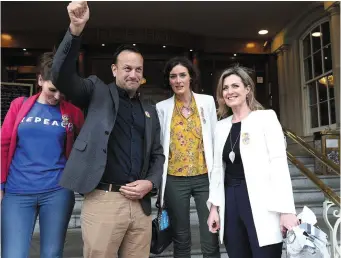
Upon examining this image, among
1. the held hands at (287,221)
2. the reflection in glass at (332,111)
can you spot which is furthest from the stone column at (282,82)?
the held hands at (287,221)

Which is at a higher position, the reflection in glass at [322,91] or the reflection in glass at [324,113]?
the reflection in glass at [322,91]

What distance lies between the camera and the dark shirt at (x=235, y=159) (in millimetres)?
1990

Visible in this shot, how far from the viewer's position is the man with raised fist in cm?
177

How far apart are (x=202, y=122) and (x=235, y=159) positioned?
2.16 ft

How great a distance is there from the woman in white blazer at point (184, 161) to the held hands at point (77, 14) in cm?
105

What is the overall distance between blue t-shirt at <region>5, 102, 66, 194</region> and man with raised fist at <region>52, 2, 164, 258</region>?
23cm

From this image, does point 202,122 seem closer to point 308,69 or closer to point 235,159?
point 235,159

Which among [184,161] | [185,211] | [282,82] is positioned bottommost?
[185,211]

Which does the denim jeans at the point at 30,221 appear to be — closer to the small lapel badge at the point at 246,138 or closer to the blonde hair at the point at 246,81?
the small lapel badge at the point at 246,138

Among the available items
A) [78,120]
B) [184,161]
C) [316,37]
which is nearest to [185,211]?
[184,161]

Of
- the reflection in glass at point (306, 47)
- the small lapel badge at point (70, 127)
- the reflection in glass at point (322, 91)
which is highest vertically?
the reflection in glass at point (306, 47)

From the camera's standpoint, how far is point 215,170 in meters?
2.13

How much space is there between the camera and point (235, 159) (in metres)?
2.01

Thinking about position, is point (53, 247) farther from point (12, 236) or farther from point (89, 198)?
point (89, 198)
